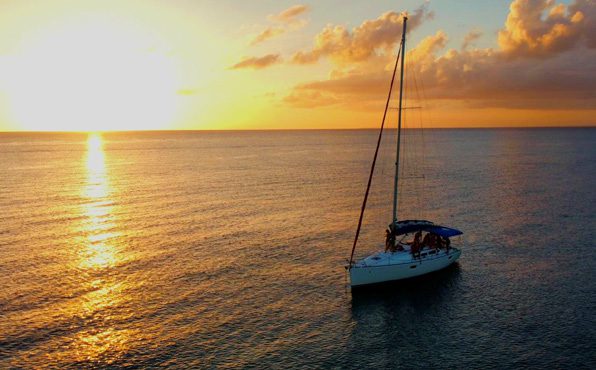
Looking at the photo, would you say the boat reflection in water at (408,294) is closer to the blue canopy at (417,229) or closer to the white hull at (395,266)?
the white hull at (395,266)

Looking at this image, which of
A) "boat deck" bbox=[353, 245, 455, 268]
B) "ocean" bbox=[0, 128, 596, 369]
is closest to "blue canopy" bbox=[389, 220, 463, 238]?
"boat deck" bbox=[353, 245, 455, 268]

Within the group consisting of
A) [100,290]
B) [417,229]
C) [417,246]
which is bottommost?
[100,290]

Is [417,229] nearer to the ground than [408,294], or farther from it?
farther from it

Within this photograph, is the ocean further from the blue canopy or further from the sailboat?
the blue canopy

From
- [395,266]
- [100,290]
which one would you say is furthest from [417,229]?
[100,290]

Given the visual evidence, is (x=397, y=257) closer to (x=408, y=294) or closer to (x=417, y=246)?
(x=417, y=246)

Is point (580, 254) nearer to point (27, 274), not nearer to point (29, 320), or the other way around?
point (29, 320)

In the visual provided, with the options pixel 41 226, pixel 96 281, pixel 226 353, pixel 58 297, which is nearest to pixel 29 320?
pixel 58 297

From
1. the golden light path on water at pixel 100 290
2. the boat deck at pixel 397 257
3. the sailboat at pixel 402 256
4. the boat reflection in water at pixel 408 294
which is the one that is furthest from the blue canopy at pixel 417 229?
the golden light path on water at pixel 100 290
